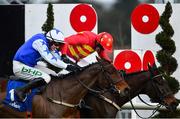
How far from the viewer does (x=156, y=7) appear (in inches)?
570

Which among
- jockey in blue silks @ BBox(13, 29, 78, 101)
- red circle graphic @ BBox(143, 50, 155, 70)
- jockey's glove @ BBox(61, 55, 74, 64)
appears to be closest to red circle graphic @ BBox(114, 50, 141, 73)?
red circle graphic @ BBox(143, 50, 155, 70)

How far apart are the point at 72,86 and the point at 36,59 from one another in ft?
2.03

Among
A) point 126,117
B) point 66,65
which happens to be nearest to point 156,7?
point 126,117

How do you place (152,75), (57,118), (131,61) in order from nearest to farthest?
(57,118) → (152,75) → (131,61)

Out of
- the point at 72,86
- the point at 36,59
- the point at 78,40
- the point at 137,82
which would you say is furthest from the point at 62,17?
the point at 72,86

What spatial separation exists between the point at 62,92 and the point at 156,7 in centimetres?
595

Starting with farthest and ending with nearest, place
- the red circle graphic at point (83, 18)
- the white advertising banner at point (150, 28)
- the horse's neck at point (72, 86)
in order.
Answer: the white advertising banner at point (150, 28)
the red circle graphic at point (83, 18)
the horse's neck at point (72, 86)

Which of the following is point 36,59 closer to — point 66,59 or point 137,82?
point 66,59

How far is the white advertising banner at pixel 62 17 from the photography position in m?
14.2

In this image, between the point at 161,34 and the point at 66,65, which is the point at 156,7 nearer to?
the point at 161,34

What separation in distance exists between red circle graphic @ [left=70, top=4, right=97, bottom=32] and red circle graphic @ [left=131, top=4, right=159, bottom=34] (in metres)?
0.88

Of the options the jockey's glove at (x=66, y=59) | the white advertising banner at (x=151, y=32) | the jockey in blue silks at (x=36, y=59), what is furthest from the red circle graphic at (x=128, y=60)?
the jockey in blue silks at (x=36, y=59)

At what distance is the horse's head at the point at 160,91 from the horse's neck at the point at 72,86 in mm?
1536

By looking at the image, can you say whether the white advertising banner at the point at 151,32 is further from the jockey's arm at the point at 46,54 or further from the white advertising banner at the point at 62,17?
the jockey's arm at the point at 46,54
